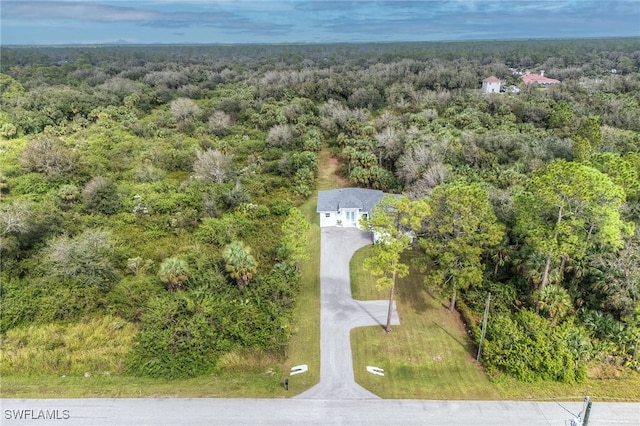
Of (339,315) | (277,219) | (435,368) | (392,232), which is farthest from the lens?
(277,219)

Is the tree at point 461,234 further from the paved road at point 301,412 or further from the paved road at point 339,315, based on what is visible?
the paved road at point 301,412

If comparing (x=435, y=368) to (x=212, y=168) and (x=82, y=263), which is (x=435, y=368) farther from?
(x=212, y=168)

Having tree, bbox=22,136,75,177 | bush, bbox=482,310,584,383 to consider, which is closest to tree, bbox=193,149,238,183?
tree, bbox=22,136,75,177

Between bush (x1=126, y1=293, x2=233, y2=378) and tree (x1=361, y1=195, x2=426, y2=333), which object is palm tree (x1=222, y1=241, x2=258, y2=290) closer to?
bush (x1=126, y1=293, x2=233, y2=378)

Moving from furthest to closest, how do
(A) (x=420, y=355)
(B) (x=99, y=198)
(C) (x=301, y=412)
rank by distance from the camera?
1. (B) (x=99, y=198)
2. (A) (x=420, y=355)
3. (C) (x=301, y=412)

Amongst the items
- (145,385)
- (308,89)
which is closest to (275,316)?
(145,385)

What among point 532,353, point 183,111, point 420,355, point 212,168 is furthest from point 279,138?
point 532,353

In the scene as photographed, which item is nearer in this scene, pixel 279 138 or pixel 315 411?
pixel 315 411
